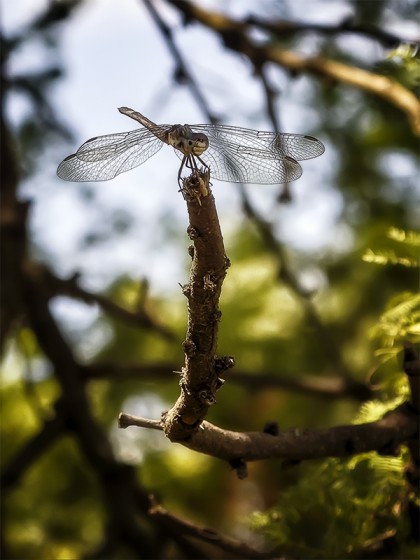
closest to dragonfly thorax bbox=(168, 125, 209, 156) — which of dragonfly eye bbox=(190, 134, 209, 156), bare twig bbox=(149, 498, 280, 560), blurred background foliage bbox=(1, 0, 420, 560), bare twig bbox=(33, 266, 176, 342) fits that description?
dragonfly eye bbox=(190, 134, 209, 156)

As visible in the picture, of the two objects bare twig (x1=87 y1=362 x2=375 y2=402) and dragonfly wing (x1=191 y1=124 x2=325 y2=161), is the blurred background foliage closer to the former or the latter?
bare twig (x1=87 y1=362 x2=375 y2=402)

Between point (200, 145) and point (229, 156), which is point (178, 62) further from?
point (200, 145)

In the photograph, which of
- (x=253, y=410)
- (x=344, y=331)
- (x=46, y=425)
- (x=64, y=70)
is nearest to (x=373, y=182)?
(x=344, y=331)

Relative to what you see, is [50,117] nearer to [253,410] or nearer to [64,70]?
[64,70]

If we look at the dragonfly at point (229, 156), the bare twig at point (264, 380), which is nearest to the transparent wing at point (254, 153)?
the dragonfly at point (229, 156)

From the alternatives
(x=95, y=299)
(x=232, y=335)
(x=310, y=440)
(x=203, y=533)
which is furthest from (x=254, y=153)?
(x=232, y=335)

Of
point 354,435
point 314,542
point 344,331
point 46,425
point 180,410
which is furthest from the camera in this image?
point 344,331

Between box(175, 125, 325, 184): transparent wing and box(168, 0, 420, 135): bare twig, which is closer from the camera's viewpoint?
box(175, 125, 325, 184): transparent wing

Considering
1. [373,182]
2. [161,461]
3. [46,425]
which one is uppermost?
[373,182]
